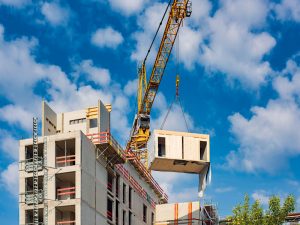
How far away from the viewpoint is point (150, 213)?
10294 centimetres

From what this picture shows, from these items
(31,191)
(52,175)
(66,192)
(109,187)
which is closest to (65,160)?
(52,175)

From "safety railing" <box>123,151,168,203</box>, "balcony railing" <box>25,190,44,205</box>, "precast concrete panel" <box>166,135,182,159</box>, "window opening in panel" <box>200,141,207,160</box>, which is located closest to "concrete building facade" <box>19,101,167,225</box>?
"balcony railing" <box>25,190,44,205</box>

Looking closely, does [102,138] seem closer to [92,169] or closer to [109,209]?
[92,169]

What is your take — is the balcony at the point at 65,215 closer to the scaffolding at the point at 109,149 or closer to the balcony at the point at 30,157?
the balcony at the point at 30,157

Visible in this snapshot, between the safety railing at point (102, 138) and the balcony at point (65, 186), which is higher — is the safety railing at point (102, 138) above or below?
above

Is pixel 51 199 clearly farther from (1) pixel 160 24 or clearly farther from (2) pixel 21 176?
(1) pixel 160 24

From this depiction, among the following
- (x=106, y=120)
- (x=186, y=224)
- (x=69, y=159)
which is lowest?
(x=186, y=224)

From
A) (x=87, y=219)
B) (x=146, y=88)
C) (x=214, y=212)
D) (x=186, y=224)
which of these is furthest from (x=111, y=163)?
(x=146, y=88)

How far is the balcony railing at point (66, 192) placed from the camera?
74.4 meters

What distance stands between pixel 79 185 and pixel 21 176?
313 inches

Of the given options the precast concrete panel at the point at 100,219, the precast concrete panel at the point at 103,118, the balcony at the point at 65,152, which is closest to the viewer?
the balcony at the point at 65,152

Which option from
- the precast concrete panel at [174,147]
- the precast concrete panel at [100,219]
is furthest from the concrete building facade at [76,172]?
the precast concrete panel at [174,147]

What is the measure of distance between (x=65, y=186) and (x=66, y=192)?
263 centimetres

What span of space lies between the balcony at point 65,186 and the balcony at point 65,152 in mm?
1445
